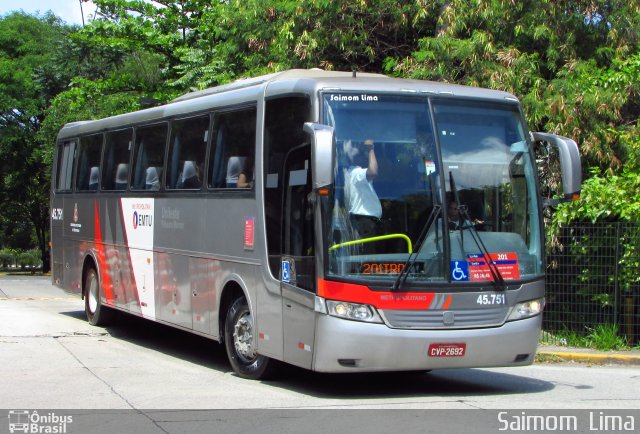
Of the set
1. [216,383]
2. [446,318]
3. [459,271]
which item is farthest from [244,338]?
[459,271]

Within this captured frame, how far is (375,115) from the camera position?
936cm

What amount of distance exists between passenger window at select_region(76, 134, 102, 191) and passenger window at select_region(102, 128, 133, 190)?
41cm

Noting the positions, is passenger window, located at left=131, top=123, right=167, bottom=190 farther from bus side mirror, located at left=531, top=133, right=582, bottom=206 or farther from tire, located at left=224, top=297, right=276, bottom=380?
bus side mirror, located at left=531, top=133, right=582, bottom=206

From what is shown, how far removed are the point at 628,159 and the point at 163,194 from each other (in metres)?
8.28

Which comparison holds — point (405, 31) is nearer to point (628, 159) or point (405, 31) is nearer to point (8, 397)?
point (628, 159)

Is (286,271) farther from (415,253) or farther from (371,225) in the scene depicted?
(415,253)

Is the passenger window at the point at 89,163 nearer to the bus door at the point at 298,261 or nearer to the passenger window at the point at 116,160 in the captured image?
the passenger window at the point at 116,160

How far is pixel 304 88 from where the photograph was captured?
31.2 ft

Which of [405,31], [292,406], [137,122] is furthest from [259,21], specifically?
[292,406]

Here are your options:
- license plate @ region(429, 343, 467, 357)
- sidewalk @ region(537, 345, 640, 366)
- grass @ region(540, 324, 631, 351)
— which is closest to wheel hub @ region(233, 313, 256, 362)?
license plate @ region(429, 343, 467, 357)

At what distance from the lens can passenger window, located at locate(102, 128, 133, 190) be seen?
47.7 feet

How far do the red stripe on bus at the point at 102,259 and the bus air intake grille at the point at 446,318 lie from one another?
739cm
